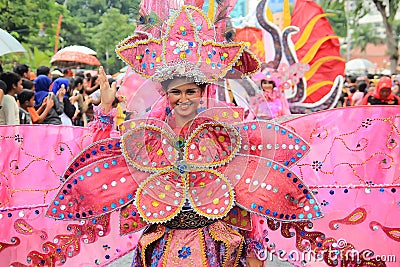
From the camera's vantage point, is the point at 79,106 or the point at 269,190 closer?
the point at 269,190

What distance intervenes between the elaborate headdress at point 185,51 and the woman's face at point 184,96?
0.19ft

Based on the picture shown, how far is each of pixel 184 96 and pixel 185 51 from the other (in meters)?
0.19

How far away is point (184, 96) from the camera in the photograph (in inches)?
108

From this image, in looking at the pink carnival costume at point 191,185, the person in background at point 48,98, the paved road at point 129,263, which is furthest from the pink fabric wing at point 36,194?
the person in background at point 48,98

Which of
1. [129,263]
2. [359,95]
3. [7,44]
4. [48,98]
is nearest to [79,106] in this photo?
[48,98]

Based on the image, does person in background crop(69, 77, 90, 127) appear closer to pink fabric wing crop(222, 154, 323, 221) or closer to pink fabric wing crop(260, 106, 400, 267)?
pink fabric wing crop(260, 106, 400, 267)

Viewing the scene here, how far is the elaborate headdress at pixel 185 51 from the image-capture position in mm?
2680

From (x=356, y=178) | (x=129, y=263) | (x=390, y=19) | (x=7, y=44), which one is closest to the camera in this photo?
(x=356, y=178)

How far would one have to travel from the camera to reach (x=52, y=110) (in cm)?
745

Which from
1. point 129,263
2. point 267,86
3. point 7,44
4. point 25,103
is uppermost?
point 7,44

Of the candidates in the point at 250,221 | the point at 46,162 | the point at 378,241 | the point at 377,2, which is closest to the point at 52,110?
the point at 46,162

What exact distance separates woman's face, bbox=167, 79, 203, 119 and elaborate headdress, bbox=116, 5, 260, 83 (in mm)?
59

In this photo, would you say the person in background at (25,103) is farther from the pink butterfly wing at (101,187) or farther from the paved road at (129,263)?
the pink butterfly wing at (101,187)

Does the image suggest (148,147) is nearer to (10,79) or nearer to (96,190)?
(96,190)
